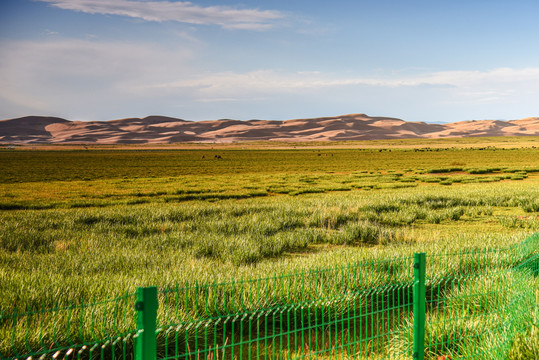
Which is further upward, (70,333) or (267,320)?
(70,333)

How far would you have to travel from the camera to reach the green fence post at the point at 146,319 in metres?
2.65

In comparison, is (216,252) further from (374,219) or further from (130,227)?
(374,219)

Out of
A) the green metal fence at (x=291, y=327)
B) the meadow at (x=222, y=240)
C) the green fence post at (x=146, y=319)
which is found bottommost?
the meadow at (x=222, y=240)

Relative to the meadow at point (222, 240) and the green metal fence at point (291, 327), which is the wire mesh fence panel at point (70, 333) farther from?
the meadow at point (222, 240)

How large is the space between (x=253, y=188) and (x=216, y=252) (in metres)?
24.6

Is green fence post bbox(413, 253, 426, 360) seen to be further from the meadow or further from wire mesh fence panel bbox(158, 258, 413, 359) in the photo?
the meadow

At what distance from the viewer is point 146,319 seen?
8.71ft

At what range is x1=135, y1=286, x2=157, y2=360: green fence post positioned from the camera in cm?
265

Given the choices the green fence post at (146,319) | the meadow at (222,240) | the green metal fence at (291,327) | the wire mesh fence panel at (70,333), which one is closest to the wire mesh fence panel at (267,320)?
the green metal fence at (291,327)

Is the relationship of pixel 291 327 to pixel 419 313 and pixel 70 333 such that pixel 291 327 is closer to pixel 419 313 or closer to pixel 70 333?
pixel 419 313

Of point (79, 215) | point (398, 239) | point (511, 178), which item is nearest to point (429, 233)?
point (398, 239)

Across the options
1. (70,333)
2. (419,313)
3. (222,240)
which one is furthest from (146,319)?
(222,240)

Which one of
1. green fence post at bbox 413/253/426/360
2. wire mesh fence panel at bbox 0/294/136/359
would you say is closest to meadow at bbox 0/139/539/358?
wire mesh fence panel at bbox 0/294/136/359

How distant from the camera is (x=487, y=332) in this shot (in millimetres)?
4918
